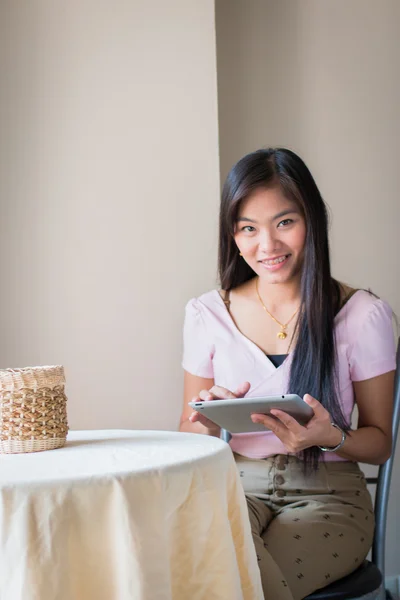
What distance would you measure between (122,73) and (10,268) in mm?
745

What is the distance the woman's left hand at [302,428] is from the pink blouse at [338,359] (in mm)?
199

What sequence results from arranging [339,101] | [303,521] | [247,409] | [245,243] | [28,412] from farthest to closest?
[339,101] → [245,243] → [303,521] → [247,409] → [28,412]

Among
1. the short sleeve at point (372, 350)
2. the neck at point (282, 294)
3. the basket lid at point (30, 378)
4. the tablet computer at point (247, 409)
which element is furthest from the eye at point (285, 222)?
the basket lid at point (30, 378)

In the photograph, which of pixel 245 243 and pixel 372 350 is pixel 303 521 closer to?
pixel 372 350

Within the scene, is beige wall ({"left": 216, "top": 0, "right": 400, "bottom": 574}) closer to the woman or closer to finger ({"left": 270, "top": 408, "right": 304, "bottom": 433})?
the woman

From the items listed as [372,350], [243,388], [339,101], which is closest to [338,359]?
[372,350]

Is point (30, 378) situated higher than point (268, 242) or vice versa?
point (268, 242)

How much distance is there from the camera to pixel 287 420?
1615 millimetres

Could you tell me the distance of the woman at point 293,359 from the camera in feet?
5.61

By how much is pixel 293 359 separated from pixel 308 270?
0.24 m

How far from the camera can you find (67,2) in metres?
2.52

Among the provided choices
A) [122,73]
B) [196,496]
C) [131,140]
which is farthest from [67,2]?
[196,496]

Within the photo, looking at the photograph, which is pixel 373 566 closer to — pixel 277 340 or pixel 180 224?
pixel 277 340

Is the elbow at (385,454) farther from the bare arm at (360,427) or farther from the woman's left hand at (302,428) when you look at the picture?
the woman's left hand at (302,428)
